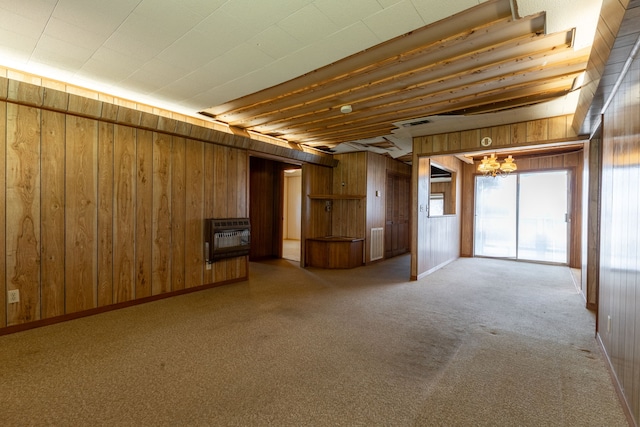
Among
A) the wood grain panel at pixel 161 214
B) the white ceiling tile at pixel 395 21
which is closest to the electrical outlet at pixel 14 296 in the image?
the wood grain panel at pixel 161 214

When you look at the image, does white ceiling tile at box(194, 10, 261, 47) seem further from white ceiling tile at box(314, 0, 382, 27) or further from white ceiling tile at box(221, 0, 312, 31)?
white ceiling tile at box(314, 0, 382, 27)

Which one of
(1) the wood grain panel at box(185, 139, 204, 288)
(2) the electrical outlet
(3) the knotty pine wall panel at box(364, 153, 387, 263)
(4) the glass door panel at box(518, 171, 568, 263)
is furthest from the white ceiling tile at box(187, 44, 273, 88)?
(4) the glass door panel at box(518, 171, 568, 263)

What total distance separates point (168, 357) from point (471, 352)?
2537 mm

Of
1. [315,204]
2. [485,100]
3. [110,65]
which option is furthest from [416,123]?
[110,65]

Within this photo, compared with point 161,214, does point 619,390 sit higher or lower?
lower

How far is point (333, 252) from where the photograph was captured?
619cm

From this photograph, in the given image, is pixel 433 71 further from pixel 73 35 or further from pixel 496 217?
pixel 496 217

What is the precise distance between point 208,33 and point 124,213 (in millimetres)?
2489

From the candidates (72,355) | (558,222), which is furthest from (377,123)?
(558,222)

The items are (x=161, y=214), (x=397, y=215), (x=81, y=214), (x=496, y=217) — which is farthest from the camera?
(x=397, y=215)

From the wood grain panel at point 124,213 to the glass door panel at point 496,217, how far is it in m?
7.74

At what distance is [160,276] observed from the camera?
3.99 meters

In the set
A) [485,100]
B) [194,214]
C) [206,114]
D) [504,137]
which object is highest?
[206,114]

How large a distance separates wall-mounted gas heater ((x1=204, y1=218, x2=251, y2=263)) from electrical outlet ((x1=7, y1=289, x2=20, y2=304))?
2015 mm
